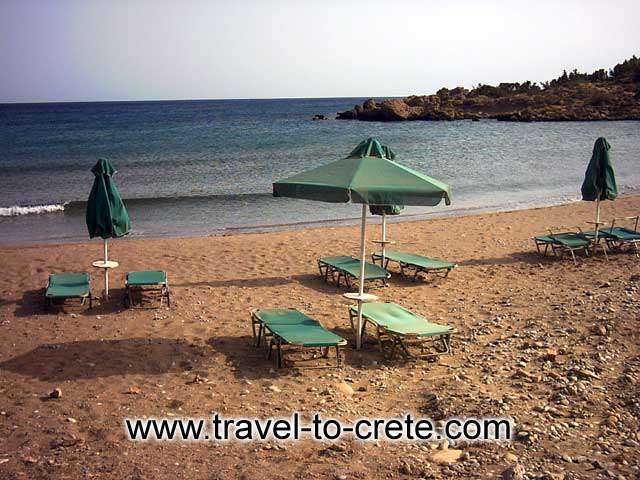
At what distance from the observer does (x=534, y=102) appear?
80562mm

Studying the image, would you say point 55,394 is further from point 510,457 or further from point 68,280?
point 510,457

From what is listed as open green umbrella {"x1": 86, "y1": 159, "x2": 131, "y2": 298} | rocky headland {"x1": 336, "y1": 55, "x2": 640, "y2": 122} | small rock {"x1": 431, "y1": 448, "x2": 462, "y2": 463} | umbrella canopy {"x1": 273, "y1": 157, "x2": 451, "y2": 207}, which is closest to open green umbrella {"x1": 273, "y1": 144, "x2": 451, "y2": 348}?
umbrella canopy {"x1": 273, "y1": 157, "x2": 451, "y2": 207}

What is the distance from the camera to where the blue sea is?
20352mm

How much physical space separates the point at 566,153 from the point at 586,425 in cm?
3696

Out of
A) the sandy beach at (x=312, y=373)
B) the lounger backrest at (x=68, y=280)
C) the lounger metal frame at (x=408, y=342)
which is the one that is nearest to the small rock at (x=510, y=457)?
the sandy beach at (x=312, y=373)

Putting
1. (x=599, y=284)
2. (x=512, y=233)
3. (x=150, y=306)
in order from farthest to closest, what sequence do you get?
1. (x=512, y=233)
2. (x=599, y=284)
3. (x=150, y=306)

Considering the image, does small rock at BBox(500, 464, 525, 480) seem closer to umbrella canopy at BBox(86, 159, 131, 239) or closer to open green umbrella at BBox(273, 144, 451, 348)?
open green umbrella at BBox(273, 144, 451, 348)

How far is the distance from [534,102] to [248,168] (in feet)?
186

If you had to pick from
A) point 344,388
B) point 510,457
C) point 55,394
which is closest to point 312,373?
point 344,388

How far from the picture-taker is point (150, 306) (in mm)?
9758

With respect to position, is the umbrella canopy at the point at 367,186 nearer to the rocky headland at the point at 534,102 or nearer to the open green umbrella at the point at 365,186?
the open green umbrella at the point at 365,186

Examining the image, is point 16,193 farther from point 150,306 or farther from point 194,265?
point 150,306

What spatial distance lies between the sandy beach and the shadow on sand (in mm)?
30

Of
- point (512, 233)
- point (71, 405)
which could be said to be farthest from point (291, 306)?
point (512, 233)
